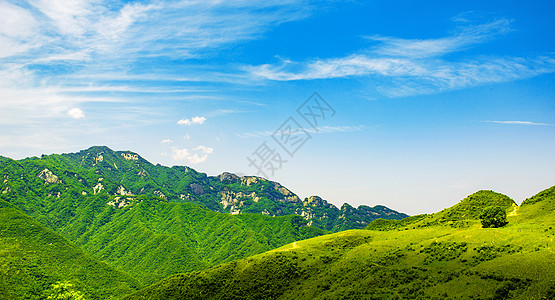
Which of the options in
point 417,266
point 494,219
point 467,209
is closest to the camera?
point 417,266

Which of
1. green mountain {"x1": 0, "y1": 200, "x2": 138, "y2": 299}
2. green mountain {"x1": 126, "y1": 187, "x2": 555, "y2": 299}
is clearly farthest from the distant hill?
green mountain {"x1": 0, "y1": 200, "x2": 138, "y2": 299}

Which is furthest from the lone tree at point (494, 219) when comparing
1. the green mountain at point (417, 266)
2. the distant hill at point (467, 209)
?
the distant hill at point (467, 209)

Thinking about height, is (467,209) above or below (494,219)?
above

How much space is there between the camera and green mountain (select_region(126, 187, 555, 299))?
5259 centimetres

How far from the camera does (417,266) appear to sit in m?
67.3

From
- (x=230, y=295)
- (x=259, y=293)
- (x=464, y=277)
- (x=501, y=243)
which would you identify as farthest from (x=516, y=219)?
(x=230, y=295)

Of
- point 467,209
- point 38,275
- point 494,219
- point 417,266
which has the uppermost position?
point 467,209

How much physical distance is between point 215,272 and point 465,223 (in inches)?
2838

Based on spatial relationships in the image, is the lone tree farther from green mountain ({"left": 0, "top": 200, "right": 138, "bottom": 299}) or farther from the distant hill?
green mountain ({"left": 0, "top": 200, "right": 138, "bottom": 299})

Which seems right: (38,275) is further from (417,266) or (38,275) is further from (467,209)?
(467,209)

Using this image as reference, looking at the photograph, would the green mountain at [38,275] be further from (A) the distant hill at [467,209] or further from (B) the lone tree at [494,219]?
(B) the lone tree at [494,219]

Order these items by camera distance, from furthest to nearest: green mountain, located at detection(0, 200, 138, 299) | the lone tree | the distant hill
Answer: green mountain, located at detection(0, 200, 138, 299) < the distant hill < the lone tree

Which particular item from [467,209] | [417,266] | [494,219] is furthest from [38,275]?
[494,219]

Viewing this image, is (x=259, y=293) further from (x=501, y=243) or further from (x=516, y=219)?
(x=516, y=219)
